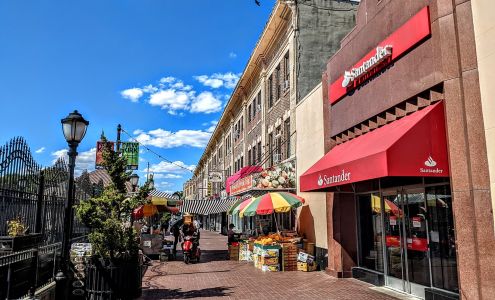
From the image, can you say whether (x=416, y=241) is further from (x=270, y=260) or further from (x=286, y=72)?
(x=286, y=72)

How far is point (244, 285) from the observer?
1164 cm

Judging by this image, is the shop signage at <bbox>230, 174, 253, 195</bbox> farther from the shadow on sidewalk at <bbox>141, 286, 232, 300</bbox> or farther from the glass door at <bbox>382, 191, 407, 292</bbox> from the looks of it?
the glass door at <bbox>382, 191, 407, 292</bbox>

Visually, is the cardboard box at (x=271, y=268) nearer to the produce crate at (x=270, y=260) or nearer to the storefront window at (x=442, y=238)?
the produce crate at (x=270, y=260)

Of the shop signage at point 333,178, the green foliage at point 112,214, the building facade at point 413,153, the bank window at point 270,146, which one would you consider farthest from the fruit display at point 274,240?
the bank window at point 270,146

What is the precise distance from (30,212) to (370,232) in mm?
8630

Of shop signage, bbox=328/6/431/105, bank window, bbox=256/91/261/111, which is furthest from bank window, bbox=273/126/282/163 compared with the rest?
shop signage, bbox=328/6/431/105

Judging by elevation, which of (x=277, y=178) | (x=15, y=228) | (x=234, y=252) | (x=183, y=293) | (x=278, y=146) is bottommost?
(x=183, y=293)

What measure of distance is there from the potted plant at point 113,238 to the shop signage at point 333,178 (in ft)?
14.4

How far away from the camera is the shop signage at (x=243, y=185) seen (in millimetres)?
18297

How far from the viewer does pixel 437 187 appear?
8641mm

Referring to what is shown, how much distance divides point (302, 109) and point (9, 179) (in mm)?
11575

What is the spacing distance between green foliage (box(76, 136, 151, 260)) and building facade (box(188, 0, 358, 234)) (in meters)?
6.89

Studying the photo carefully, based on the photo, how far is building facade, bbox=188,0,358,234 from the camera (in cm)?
1891

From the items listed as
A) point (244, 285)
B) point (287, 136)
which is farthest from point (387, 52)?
point (287, 136)
